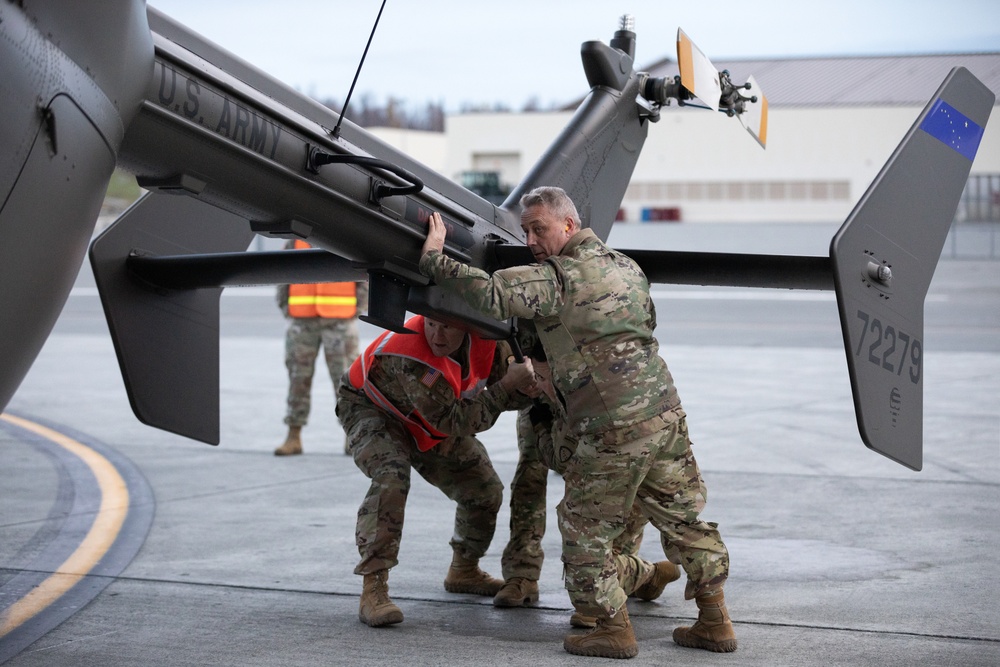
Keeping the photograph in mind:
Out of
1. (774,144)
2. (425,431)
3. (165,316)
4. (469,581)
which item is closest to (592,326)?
(425,431)

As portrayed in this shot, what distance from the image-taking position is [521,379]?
5.18m

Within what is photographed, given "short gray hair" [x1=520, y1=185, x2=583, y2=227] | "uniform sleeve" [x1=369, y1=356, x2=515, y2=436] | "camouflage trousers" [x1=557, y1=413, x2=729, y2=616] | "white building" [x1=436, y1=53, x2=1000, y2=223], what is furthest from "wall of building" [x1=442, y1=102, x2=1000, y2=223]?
"camouflage trousers" [x1=557, y1=413, x2=729, y2=616]

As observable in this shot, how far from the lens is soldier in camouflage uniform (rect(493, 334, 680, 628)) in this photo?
5.05 metres

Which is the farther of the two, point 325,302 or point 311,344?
point 311,344

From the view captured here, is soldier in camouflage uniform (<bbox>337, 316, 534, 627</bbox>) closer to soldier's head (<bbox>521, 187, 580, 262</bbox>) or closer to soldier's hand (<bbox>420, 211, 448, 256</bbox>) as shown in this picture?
soldier's hand (<bbox>420, 211, 448, 256</bbox>)

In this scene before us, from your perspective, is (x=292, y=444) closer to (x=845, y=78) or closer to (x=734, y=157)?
(x=734, y=157)

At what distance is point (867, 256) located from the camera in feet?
13.8

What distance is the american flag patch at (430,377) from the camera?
5.21 metres

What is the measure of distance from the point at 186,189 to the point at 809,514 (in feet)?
15.0

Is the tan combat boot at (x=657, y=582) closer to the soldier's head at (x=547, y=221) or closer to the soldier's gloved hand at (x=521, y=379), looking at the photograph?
the soldier's gloved hand at (x=521, y=379)

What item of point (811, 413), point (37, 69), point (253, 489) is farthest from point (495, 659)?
point (811, 413)

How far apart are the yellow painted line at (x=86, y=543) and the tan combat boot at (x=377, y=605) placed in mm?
1431

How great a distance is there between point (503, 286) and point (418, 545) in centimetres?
252

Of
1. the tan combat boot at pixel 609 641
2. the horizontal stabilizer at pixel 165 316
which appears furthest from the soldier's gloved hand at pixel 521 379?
the horizontal stabilizer at pixel 165 316
